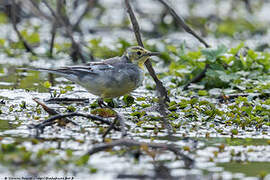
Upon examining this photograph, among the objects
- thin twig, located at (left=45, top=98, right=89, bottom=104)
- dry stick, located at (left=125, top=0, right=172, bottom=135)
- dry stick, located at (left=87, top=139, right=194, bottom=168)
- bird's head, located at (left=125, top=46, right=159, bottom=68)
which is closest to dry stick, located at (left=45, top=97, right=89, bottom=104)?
thin twig, located at (left=45, top=98, right=89, bottom=104)

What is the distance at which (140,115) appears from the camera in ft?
21.5

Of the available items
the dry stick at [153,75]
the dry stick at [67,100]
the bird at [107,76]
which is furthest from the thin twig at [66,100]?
the dry stick at [153,75]

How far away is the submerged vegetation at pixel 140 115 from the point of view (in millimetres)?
4617

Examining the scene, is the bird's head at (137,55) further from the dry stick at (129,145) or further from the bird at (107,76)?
the dry stick at (129,145)

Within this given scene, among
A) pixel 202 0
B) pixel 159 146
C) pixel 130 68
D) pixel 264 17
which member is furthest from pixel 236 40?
pixel 159 146

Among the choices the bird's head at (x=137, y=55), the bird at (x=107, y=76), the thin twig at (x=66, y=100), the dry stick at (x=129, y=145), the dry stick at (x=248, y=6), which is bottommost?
the dry stick at (x=129, y=145)

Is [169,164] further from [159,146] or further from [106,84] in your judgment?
[106,84]

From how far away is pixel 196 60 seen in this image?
29.3 ft

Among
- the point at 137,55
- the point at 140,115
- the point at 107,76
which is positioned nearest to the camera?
the point at 140,115

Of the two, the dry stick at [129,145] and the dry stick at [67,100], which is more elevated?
the dry stick at [67,100]

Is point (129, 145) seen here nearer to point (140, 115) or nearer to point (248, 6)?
point (140, 115)

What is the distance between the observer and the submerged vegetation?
4.62 meters

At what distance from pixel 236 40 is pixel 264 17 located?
3103 millimetres

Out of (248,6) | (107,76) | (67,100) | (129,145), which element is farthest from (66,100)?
(248,6)
